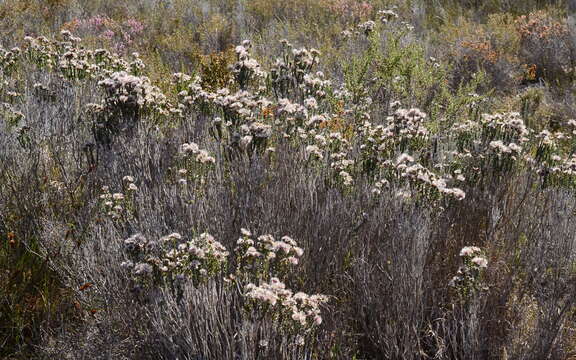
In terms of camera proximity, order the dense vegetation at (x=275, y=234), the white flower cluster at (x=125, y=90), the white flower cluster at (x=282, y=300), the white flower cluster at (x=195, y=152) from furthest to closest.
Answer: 1. the white flower cluster at (x=125, y=90)
2. the white flower cluster at (x=195, y=152)
3. the dense vegetation at (x=275, y=234)
4. the white flower cluster at (x=282, y=300)

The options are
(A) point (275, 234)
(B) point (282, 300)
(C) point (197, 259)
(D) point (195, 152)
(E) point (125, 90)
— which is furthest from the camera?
(E) point (125, 90)

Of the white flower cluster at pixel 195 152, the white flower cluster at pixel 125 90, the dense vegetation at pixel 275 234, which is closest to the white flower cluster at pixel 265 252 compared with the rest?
the dense vegetation at pixel 275 234

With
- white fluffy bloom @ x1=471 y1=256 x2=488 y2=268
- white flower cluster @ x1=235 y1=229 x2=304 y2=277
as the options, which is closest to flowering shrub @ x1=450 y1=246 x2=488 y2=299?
white fluffy bloom @ x1=471 y1=256 x2=488 y2=268

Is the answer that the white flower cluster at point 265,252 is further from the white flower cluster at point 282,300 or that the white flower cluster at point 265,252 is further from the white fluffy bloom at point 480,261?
the white fluffy bloom at point 480,261

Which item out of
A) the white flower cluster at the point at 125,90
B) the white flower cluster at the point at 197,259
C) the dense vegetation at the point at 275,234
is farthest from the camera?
the white flower cluster at the point at 125,90

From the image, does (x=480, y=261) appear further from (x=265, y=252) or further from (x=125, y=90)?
(x=125, y=90)

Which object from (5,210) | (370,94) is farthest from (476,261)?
(370,94)

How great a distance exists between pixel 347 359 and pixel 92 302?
5.03 feet

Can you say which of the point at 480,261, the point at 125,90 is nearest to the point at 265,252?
the point at 480,261

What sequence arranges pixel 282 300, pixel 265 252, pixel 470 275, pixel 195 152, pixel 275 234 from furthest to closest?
pixel 195 152 < pixel 275 234 < pixel 470 275 < pixel 265 252 < pixel 282 300

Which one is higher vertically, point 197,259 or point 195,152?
point 195,152

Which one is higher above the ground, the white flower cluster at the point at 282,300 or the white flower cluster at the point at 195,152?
the white flower cluster at the point at 195,152

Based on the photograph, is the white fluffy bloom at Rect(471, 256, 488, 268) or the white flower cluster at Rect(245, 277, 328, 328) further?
the white fluffy bloom at Rect(471, 256, 488, 268)

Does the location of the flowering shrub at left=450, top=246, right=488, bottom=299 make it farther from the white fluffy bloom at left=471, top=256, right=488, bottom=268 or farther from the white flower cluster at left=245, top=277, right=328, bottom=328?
the white flower cluster at left=245, top=277, right=328, bottom=328
